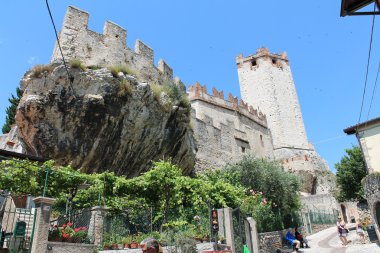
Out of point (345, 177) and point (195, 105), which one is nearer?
point (345, 177)

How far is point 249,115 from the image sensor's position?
3397cm

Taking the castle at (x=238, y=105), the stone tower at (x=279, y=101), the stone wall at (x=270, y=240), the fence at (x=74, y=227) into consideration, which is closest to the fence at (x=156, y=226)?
the fence at (x=74, y=227)

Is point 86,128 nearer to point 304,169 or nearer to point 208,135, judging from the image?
point 208,135

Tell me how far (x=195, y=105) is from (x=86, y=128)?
51.5 feet

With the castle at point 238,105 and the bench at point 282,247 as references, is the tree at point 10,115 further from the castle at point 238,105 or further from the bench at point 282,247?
the bench at point 282,247

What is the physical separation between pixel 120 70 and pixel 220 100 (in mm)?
17039

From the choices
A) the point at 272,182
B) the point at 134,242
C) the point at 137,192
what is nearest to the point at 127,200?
the point at 137,192

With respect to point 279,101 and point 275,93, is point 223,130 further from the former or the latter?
point 275,93

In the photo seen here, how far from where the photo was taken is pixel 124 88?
1445 centimetres

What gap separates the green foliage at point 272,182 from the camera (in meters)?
17.9

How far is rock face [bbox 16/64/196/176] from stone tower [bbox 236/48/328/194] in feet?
75.0

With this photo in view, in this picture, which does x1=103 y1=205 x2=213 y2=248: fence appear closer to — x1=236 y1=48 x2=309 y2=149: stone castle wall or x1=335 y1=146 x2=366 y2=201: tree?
x1=335 y1=146 x2=366 y2=201: tree

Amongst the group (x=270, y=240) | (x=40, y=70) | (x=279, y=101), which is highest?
(x=279, y=101)

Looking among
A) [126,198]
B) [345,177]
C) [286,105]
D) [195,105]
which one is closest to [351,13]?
[126,198]
